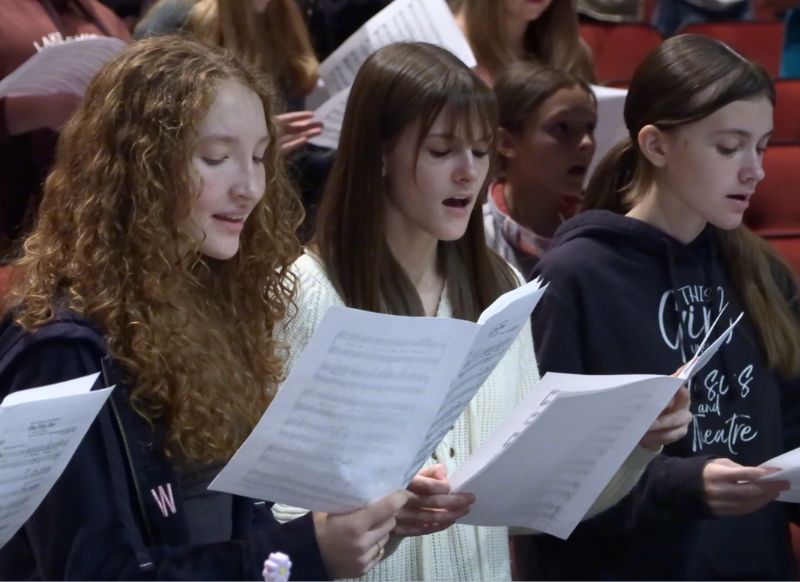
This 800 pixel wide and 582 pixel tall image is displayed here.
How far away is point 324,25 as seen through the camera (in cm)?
364

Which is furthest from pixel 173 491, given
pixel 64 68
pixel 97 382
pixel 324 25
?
pixel 324 25

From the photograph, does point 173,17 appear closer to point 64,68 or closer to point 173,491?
point 64,68

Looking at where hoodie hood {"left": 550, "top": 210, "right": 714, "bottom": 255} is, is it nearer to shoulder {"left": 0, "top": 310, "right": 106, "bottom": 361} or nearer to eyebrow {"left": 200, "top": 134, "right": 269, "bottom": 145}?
eyebrow {"left": 200, "top": 134, "right": 269, "bottom": 145}

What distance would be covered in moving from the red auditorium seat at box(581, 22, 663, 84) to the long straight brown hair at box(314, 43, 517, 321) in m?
2.44

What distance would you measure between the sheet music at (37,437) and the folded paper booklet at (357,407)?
178 millimetres

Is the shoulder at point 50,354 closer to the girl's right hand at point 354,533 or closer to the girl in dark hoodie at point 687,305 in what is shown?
the girl's right hand at point 354,533

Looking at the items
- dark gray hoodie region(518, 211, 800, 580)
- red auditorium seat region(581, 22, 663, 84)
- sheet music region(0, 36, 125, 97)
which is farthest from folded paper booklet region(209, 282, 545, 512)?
red auditorium seat region(581, 22, 663, 84)

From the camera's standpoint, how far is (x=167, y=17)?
3.13 metres

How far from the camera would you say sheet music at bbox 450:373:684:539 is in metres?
1.78

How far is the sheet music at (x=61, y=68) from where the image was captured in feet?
8.34

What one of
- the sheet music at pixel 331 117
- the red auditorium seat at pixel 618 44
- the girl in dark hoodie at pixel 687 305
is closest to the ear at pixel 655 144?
the girl in dark hoodie at pixel 687 305

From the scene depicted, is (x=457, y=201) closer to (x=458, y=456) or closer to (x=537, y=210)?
(x=458, y=456)

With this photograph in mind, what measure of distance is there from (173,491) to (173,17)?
65.3 inches

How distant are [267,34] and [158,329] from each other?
156 cm
